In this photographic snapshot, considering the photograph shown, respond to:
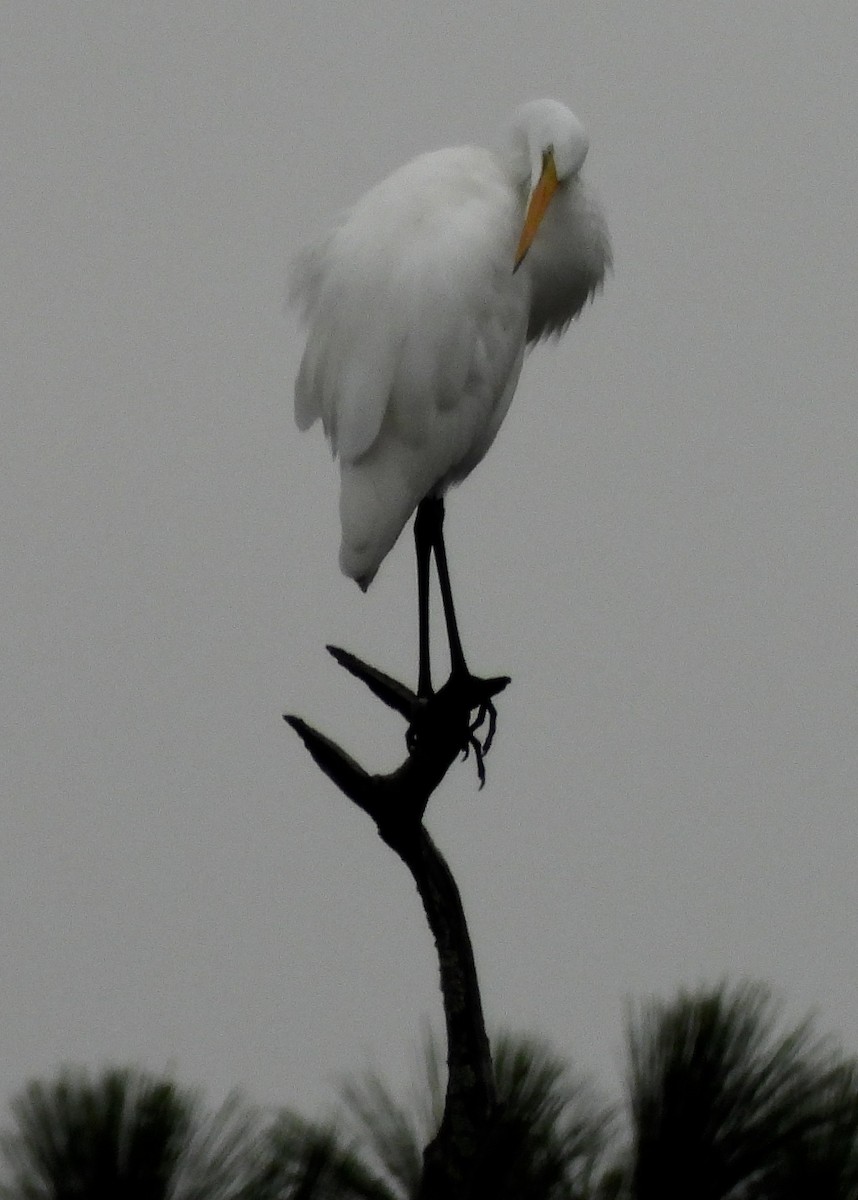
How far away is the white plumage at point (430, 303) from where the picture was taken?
4.66 m

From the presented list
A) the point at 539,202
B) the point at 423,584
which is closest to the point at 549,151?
the point at 539,202

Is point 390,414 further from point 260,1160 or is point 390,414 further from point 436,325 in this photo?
point 260,1160

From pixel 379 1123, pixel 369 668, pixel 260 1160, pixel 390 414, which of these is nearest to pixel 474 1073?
pixel 379 1123

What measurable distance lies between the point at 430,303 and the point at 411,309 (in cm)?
4

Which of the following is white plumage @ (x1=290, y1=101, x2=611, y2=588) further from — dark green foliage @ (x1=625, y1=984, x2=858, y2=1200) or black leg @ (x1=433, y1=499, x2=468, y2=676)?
dark green foliage @ (x1=625, y1=984, x2=858, y2=1200)

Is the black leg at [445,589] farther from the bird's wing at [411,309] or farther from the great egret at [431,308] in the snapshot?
the bird's wing at [411,309]

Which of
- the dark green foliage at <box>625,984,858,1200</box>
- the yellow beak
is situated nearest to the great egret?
the yellow beak

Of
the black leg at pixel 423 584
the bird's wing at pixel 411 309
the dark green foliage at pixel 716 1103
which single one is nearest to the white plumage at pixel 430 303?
the bird's wing at pixel 411 309

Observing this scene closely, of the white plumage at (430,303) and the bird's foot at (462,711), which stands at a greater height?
the white plumage at (430,303)

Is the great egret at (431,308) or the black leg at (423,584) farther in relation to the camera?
the black leg at (423,584)

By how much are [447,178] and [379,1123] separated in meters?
2.01

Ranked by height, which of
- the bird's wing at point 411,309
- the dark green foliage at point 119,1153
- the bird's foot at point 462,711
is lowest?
the dark green foliage at point 119,1153

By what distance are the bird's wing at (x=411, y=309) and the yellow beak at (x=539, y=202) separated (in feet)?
0.26

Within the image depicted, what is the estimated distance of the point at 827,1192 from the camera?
355cm
